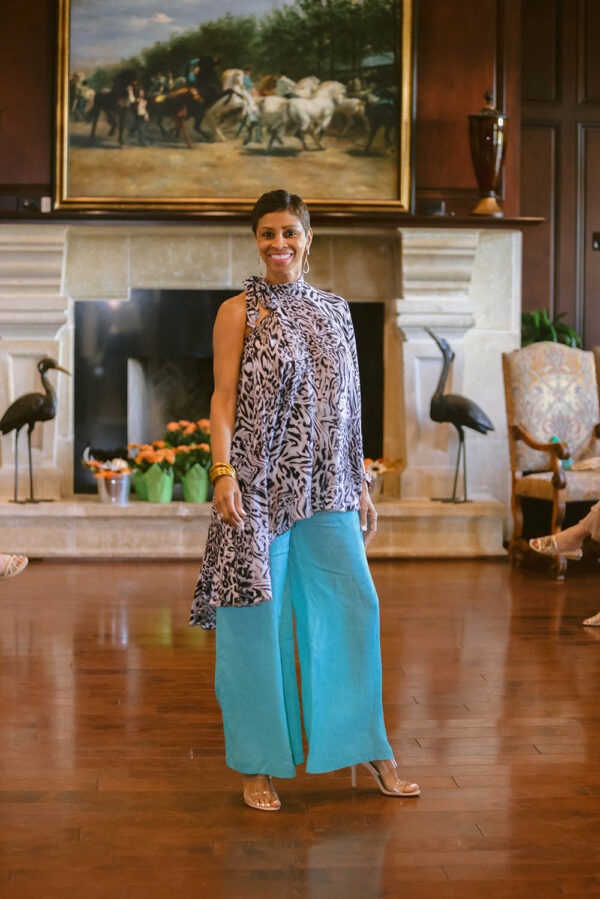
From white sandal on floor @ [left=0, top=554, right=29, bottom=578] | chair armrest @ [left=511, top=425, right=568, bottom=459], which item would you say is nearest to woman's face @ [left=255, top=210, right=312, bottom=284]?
white sandal on floor @ [left=0, top=554, right=29, bottom=578]

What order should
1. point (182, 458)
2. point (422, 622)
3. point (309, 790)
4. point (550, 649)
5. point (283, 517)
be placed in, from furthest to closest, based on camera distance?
point (182, 458) < point (422, 622) < point (550, 649) < point (309, 790) < point (283, 517)

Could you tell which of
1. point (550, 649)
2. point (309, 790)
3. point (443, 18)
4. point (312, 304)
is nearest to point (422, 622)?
point (550, 649)

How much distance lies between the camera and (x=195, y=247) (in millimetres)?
6574

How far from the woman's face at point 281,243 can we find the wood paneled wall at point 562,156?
4.98 meters

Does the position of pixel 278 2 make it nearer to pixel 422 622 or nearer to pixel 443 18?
pixel 443 18

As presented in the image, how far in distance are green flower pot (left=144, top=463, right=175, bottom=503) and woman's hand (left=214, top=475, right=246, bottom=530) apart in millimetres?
3764

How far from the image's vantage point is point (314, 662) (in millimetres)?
2498

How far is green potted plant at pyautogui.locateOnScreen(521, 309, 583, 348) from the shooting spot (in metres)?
6.98

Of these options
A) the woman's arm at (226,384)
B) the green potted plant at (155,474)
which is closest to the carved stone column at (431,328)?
the green potted plant at (155,474)

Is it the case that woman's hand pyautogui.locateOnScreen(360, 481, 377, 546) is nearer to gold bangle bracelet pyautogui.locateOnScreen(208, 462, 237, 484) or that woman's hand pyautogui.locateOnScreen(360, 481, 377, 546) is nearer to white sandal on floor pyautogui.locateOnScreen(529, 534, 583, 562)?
gold bangle bracelet pyautogui.locateOnScreen(208, 462, 237, 484)

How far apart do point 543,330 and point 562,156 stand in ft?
3.82

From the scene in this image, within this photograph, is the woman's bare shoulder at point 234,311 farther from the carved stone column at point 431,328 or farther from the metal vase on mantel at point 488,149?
the metal vase on mantel at point 488,149

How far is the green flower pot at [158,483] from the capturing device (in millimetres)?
6145

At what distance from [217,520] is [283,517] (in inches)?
5.9
